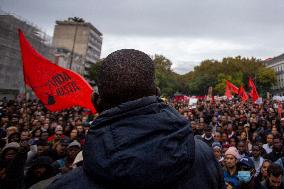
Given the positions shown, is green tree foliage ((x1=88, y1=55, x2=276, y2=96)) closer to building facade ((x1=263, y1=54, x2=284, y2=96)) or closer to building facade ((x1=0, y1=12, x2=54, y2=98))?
building facade ((x1=263, y1=54, x2=284, y2=96))

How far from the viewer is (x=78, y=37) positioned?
69.6m

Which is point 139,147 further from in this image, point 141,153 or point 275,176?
point 275,176

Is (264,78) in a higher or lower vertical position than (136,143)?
higher

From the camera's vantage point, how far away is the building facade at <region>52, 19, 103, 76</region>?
6700 centimetres

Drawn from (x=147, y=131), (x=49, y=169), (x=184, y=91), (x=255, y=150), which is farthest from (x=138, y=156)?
(x=184, y=91)

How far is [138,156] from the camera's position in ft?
2.75

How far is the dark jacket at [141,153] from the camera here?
2.74 feet

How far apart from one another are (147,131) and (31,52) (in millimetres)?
6542

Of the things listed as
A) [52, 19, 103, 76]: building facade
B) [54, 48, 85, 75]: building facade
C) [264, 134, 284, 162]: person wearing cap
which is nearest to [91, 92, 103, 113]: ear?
[264, 134, 284, 162]: person wearing cap

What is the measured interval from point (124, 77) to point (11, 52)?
25.9 m

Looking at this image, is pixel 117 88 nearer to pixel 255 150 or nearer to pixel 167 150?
pixel 167 150

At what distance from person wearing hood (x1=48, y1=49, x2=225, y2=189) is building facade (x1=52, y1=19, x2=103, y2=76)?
6611 cm

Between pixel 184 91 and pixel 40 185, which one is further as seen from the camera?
pixel 184 91

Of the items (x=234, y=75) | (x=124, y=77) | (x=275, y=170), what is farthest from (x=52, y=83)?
(x=234, y=75)
